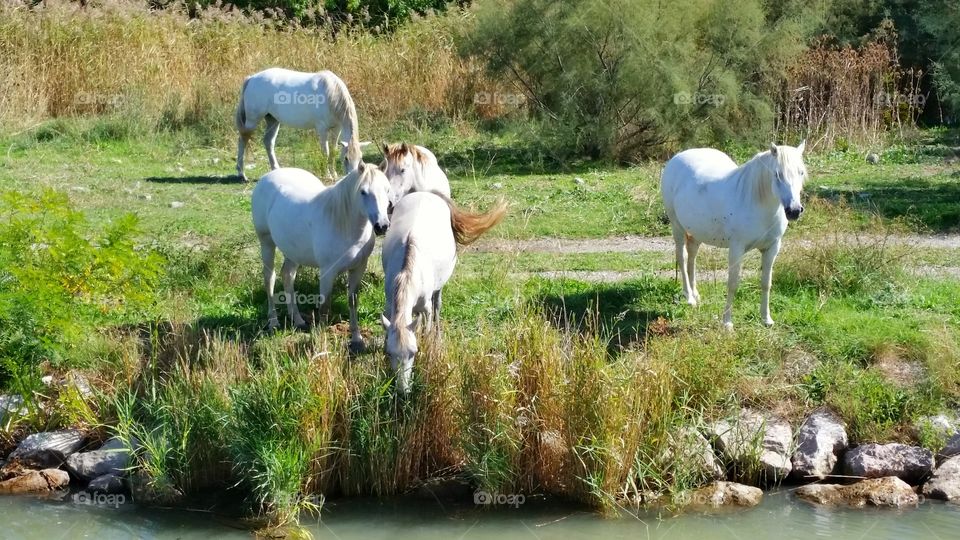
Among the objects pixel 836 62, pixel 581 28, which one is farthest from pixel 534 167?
pixel 836 62

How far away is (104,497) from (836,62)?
13.7m

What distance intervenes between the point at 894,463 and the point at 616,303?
2.90m

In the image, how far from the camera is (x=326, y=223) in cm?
909

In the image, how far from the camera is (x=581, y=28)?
54.6 feet

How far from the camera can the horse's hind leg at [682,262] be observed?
33.4 ft

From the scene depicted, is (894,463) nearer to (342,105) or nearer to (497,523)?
(497,523)

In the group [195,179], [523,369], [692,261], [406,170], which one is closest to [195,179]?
[195,179]

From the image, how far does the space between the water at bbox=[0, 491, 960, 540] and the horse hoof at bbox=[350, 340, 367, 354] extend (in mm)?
1412

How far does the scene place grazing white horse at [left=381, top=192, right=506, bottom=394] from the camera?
7.81 metres

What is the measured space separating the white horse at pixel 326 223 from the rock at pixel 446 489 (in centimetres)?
152

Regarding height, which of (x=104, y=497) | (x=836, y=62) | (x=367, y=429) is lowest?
(x=104, y=497)

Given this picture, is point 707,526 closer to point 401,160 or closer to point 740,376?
point 740,376

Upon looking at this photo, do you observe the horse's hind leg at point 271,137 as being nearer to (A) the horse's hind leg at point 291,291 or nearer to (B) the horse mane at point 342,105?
(B) the horse mane at point 342,105

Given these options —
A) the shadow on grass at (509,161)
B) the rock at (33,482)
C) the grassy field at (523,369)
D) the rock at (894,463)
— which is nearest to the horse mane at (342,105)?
the shadow on grass at (509,161)
